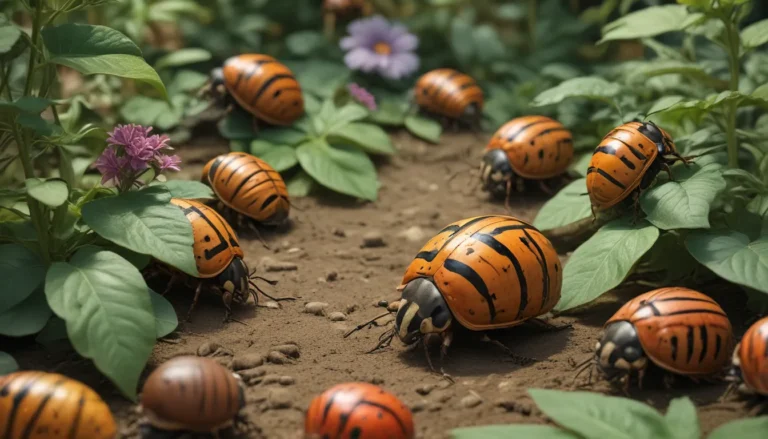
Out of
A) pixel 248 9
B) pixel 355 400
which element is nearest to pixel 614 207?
pixel 355 400

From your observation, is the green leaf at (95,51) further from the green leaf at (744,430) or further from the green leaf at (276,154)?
the green leaf at (744,430)

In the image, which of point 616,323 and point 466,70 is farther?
point 466,70

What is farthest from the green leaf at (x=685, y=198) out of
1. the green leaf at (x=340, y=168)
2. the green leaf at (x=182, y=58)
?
the green leaf at (x=182, y=58)

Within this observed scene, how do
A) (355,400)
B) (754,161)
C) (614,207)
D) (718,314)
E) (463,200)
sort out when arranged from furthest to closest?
(463,200), (754,161), (614,207), (718,314), (355,400)

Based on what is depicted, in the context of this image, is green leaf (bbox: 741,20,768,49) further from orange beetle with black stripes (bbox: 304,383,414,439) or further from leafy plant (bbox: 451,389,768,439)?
orange beetle with black stripes (bbox: 304,383,414,439)

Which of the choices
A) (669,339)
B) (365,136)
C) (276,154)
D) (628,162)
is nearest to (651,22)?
(628,162)

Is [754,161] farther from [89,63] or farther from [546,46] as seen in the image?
[89,63]

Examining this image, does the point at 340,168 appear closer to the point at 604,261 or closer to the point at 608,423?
the point at 604,261
